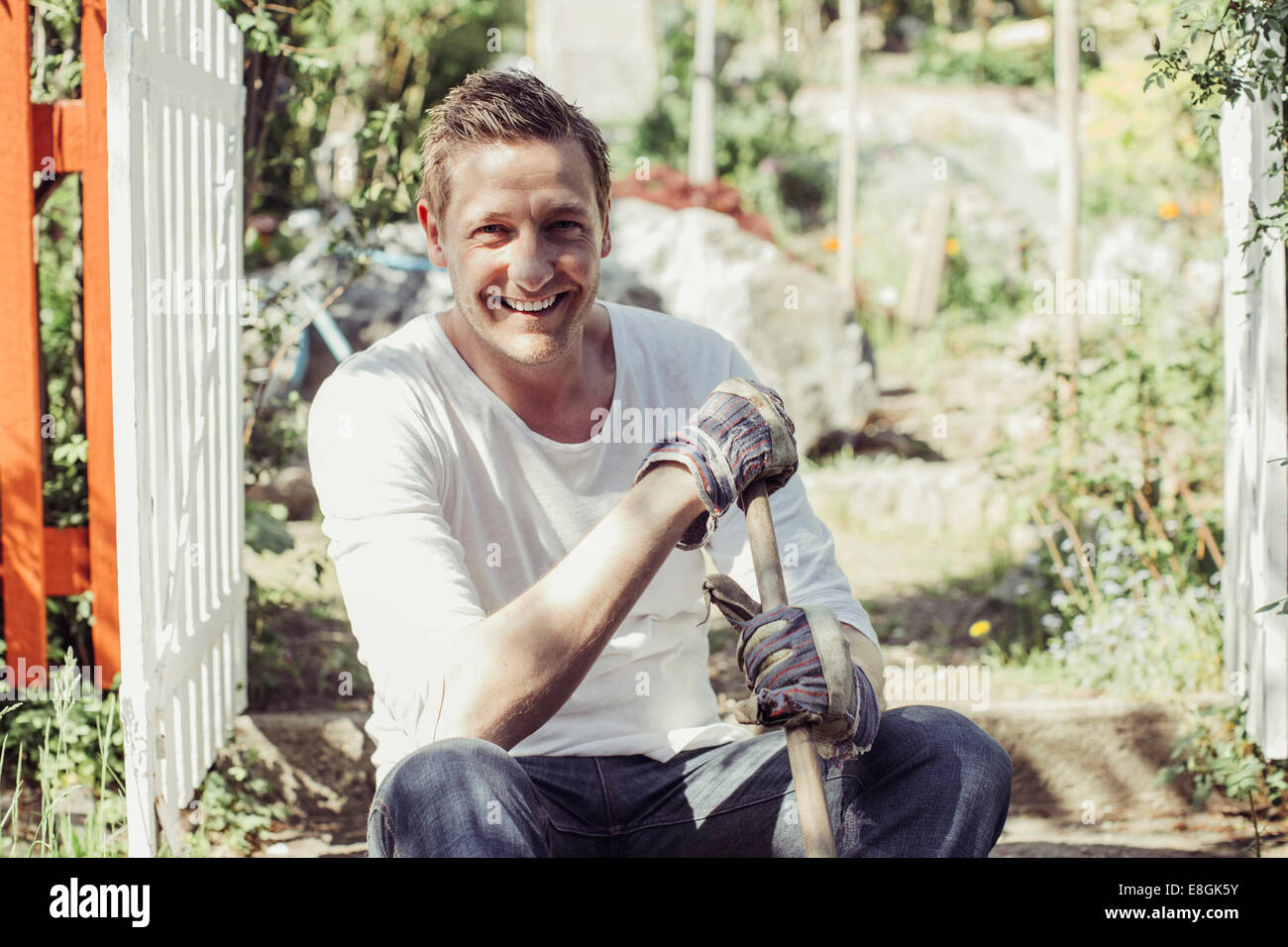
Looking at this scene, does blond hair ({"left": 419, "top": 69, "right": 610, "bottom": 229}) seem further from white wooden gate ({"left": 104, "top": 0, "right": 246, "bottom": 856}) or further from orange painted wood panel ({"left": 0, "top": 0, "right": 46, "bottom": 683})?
orange painted wood panel ({"left": 0, "top": 0, "right": 46, "bottom": 683})

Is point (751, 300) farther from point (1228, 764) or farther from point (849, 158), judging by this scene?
point (1228, 764)

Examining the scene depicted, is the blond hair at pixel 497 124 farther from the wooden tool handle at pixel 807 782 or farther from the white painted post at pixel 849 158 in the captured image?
the white painted post at pixel 849 158

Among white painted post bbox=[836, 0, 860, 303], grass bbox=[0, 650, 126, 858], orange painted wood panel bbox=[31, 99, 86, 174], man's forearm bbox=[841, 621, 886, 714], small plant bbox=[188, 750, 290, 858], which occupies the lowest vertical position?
small plant bbox=[188, 750, 290, 858]

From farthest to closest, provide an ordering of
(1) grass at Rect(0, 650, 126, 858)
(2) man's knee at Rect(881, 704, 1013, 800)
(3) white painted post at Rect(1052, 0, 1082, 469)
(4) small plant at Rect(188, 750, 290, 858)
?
1. (3) white painted post at Rect(1052, 0, 1082, 469)
2. (4) small plant at Rect(188, 750, 290, 858)
3. (1) grass at Rect(0, 650, 126, 858)
4. (2) man's knee at Rect(881, 704, 1013, 800)

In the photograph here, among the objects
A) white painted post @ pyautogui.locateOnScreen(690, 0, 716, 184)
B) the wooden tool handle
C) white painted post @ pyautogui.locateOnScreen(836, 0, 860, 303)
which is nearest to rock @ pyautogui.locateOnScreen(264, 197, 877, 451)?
white painted post @ pyautogui.locateOnScreen(836, 0, 860, 303)

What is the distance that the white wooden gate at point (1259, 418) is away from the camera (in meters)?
3.07

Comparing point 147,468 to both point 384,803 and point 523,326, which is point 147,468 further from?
point 384,803

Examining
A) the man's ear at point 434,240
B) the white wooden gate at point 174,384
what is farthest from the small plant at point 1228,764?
the white wooden gate at point 174,384

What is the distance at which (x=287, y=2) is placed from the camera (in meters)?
3.75

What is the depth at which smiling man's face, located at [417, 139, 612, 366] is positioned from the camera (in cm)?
227

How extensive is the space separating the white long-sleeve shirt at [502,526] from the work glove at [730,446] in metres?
0.31
